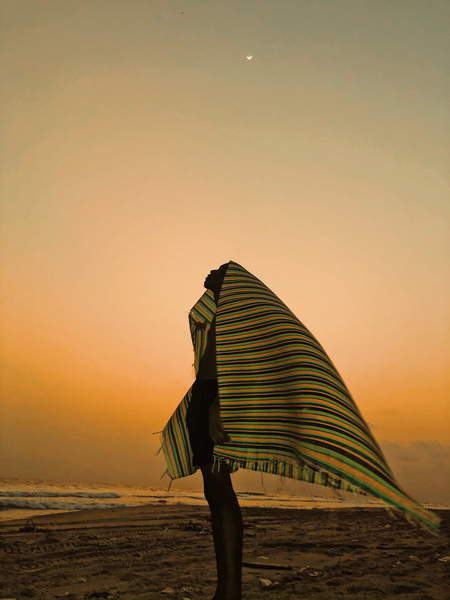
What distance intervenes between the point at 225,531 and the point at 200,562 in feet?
6.76

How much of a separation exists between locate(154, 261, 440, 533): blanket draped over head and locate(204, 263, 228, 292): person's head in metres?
0.06

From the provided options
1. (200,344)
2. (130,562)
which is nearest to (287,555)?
(130,562)

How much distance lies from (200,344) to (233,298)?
39cm

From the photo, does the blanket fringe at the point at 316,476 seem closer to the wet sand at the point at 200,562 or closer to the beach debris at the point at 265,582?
the wet sand at the point at 200,562

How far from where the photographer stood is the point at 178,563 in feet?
14.1

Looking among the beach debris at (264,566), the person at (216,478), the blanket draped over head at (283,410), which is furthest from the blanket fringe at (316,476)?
the beach debris at (264,566)

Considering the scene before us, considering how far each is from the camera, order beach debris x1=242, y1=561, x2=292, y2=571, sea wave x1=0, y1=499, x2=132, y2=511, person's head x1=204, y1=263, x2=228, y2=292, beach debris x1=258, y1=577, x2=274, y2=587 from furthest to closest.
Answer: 1. sea wave x1=0, y1=499, x2=132, y2=511
2. beach debris x1=242, y1=561, x2=292, y2=571
3. beach debris x1=258, y1=577, x2=274, y2=587
4. person's head x1=204, y1=263, x2=228, y2=292

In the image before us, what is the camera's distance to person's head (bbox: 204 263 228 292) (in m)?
3.29

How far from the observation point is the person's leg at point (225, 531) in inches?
102

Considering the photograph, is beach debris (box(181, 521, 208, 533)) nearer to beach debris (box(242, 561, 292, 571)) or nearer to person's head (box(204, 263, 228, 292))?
beach debris (box(242, 561, 292, 571))

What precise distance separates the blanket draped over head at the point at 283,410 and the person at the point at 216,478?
117 millimetres

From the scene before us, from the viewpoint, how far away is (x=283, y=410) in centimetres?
260

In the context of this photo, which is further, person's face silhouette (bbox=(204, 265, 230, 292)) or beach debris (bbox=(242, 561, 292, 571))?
beach debris (bbox=(242, 561, 292, 571))

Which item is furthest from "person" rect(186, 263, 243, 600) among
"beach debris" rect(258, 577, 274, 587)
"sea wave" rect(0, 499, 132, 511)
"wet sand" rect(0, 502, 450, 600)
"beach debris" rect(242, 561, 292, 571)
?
"sea wave" rect(0, 499, 132, 511)
